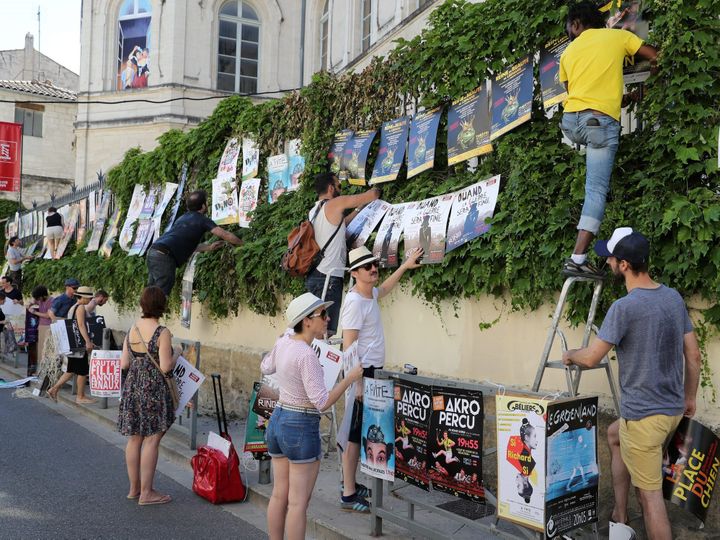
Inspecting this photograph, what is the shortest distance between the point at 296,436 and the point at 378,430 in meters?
0.76

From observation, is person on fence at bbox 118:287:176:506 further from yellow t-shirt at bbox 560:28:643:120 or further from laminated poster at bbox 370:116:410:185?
yellow t-shirt at bbox 560:28:643:120

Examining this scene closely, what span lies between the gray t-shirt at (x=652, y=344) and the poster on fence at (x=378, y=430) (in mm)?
1557

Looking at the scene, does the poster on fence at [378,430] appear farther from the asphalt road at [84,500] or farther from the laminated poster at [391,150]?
the laminated poster at [391,150]

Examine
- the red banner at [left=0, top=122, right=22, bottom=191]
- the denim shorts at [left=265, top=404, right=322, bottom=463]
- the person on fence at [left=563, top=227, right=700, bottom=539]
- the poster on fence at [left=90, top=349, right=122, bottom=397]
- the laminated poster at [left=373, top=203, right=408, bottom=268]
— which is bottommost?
the poster on fence at [left=90, top=349, right=122, bottom=397]

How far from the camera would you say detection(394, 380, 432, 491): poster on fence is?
15.0 ft

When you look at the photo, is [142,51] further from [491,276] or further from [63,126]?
[491,276]

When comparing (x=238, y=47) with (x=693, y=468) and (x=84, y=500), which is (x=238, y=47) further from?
(x=693, y=468)

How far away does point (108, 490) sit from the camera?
22.1 ft

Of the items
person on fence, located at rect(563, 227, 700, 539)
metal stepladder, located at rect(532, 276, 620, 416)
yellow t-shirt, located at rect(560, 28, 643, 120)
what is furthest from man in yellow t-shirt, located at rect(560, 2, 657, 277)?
person on fence, located at rect(563, 227, 700, 539)

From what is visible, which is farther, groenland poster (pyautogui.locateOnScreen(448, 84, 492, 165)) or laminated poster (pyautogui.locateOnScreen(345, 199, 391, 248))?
laminated poster (pyautogui.locateOnScreen(345, 199, 391, 248))

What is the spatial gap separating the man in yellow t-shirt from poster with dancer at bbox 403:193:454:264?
1.75 metres

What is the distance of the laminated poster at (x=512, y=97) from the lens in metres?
5.96

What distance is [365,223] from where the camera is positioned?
762 cm

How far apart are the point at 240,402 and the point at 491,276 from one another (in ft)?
16.4
